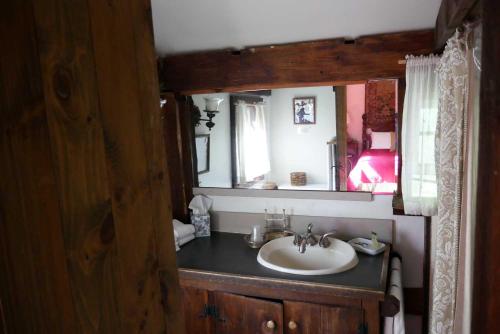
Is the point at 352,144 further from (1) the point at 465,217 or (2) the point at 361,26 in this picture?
(1) the point at 465,217

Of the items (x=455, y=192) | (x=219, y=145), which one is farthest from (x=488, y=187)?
(x=219, y=145)

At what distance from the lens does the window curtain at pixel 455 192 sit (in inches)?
41.4

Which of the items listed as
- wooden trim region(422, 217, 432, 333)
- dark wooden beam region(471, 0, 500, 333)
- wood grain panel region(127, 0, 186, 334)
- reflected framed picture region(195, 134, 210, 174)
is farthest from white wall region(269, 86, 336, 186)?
wood grain panel region(127, 0, 186, 334)

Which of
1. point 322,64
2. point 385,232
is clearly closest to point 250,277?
point 385,232

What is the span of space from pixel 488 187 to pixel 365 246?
112cm

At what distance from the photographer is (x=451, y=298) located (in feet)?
4.01

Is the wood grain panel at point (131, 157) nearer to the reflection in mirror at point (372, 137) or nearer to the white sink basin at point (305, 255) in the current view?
the white sink basin at point (305, 255)

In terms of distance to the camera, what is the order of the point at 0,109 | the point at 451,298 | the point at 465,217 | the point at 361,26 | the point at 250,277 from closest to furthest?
the point at 0,109, the point at 465,217, the point at 451,298, the point at 250,277, the point at 361,26

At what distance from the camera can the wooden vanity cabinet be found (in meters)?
1.56

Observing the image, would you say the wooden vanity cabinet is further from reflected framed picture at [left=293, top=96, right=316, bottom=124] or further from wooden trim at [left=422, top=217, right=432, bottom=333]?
reflected framed picture at [left=293, top=96, right=316, bottom=124]

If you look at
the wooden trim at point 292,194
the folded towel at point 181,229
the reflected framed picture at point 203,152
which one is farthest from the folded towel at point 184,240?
the reflected framed picture at point 203,152

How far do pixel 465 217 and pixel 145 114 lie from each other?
100 centimetres

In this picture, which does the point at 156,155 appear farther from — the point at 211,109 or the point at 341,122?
the point at 211,109

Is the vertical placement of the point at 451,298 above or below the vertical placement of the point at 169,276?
below
